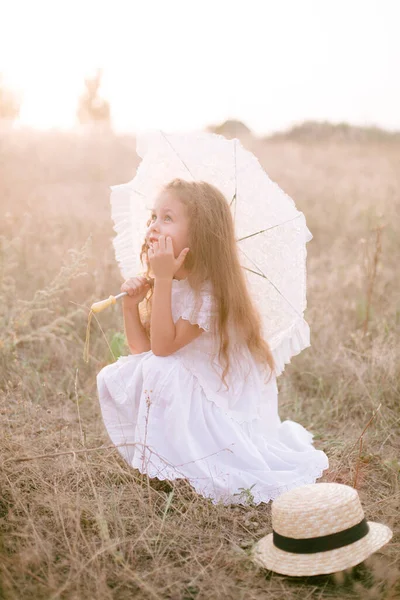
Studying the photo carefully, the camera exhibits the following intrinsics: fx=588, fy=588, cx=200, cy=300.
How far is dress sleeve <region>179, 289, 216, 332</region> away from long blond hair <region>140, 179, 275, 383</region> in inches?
1.1

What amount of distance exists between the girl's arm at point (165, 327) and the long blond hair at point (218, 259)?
14 centimetres

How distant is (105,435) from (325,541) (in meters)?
1.44

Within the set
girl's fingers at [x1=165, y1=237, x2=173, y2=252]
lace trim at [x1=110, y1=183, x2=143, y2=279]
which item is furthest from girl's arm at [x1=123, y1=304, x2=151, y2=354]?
girl's fingers at [x1=165, y1=237, x2=173, y2=252]

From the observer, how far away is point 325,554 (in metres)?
1.97

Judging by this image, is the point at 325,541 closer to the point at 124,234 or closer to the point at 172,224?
the point at 172,224

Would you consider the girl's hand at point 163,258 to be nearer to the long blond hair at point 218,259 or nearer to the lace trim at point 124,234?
the long blond hair at point 218,259

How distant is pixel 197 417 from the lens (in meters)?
2.55

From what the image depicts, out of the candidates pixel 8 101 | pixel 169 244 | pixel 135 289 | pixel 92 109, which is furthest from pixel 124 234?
pixel 92 109

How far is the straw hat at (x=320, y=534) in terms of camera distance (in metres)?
1.96

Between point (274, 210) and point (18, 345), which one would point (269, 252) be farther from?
point (18, 345)

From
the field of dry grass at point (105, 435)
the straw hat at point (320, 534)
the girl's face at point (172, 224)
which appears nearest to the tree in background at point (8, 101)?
the field of dry grass at point (105, 435)

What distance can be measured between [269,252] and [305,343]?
1.52 ft

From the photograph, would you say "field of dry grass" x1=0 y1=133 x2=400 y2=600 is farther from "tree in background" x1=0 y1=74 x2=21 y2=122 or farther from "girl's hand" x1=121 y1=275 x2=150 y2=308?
"tree in background" x1=0 y1=74 x2=21 y2=122

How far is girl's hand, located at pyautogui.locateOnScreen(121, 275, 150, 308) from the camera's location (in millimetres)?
2621
